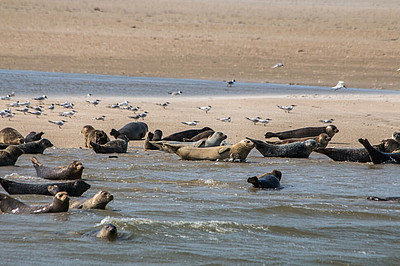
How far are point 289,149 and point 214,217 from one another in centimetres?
416

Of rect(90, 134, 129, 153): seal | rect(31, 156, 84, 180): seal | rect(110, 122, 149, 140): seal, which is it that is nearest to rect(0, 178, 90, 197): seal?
rect(31, 156, 84, 180): seal

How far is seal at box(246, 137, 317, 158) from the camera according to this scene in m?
10.1

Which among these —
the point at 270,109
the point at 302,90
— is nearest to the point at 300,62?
the point at 302,90

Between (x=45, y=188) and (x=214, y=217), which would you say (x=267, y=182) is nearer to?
(x=214, y=217)

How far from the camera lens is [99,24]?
37.4m

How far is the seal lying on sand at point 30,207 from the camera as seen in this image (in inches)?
232

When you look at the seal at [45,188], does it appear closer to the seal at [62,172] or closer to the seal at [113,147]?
the seal at [62,172]

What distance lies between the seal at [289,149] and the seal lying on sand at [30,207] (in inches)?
179

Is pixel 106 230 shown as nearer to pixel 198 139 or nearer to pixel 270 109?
pixel 198 139

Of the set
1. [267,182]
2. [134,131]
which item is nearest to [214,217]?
[267,182]

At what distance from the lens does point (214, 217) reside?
6.12 meters

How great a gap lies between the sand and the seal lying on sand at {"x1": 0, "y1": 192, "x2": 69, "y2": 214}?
16.4 ft

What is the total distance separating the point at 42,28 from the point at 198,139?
83.1 ft

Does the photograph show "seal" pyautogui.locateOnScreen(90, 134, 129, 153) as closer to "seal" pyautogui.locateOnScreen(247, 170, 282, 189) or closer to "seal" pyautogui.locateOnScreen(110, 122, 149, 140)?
"seal" pyautogui.locateOnScreen(110, 122, 149, 140)
